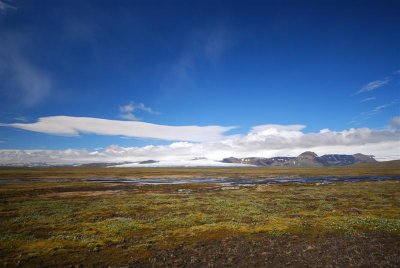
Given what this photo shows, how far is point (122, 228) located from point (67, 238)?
5.59m

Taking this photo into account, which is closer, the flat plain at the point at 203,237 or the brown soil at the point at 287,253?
the brown soil at the point at 287,253

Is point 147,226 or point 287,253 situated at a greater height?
point 147,226

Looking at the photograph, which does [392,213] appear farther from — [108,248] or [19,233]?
[19,233]

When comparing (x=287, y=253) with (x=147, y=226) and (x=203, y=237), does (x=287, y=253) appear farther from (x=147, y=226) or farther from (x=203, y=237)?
(x=147, y=226)

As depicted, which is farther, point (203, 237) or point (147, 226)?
point (147, 226)

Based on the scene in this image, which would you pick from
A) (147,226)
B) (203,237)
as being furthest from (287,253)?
(147,226)

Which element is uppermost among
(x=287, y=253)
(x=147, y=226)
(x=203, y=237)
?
(x=147, y=226)

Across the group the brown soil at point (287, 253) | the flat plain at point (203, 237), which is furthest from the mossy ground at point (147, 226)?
the brown soil at point (287, 253)

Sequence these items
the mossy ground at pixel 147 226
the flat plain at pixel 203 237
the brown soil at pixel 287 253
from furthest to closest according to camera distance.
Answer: the mossy ground at pixel 147 226 → the flat plain at pixel 203 237 → the brown soil at pixel 287 253

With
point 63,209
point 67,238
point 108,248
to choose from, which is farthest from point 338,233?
point 63,209

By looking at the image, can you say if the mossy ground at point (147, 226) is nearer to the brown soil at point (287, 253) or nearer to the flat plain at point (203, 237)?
the flat plain at point (203, 237)

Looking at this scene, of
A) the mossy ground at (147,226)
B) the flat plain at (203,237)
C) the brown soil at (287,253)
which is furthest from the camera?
the mossy ground at (147,226)

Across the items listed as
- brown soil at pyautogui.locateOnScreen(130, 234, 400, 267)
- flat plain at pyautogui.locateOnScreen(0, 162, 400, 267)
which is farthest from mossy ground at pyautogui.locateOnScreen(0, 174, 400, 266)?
brown soil at pyautogui.locateOnScreen(130, 234, 400, 267)

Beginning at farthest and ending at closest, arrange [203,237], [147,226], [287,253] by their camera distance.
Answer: [147,226]
[203,237]
[287,253]
